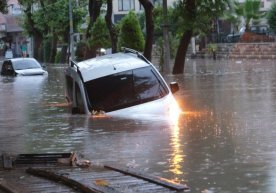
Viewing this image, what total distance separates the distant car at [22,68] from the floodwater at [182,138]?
1491 centimetres

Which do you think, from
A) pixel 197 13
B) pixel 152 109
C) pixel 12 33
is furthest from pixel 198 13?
pixel 12 33

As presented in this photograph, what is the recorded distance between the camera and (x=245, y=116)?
592 inches

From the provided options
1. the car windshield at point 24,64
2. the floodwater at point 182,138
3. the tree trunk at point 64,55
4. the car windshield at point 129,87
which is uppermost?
the car windshield at point 129,87

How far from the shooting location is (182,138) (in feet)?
37.8

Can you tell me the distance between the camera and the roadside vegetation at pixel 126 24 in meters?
31.8

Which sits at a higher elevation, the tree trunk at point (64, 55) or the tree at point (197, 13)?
the tree at point (197, 13)

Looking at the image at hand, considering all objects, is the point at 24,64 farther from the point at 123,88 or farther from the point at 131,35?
the point at 123,88

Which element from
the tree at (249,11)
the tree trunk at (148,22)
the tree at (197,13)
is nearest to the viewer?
the tree at (197,13)

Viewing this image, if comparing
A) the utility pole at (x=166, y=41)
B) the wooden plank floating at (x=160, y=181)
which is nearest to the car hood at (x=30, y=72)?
the utility pole at (x=166, y=41)

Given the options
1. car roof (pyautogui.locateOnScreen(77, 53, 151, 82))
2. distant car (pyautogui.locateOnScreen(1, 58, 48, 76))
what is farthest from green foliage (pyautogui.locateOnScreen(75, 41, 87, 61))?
car roof (pyautogui.locateOnScreen(77, 53, 151, 82))

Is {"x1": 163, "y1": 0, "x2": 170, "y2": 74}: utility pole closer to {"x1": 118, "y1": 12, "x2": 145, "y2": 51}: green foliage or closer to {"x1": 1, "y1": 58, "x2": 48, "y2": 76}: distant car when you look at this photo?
{"x1": 118, "y1": 12, "x2": 145, "y2": 51}: green foliage

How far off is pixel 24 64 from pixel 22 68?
0.47m

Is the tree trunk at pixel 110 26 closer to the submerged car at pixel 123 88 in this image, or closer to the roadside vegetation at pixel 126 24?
the roadside vegetation at pixel 126 24

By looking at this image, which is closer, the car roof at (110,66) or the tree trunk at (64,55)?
the car roof at (110,66)
